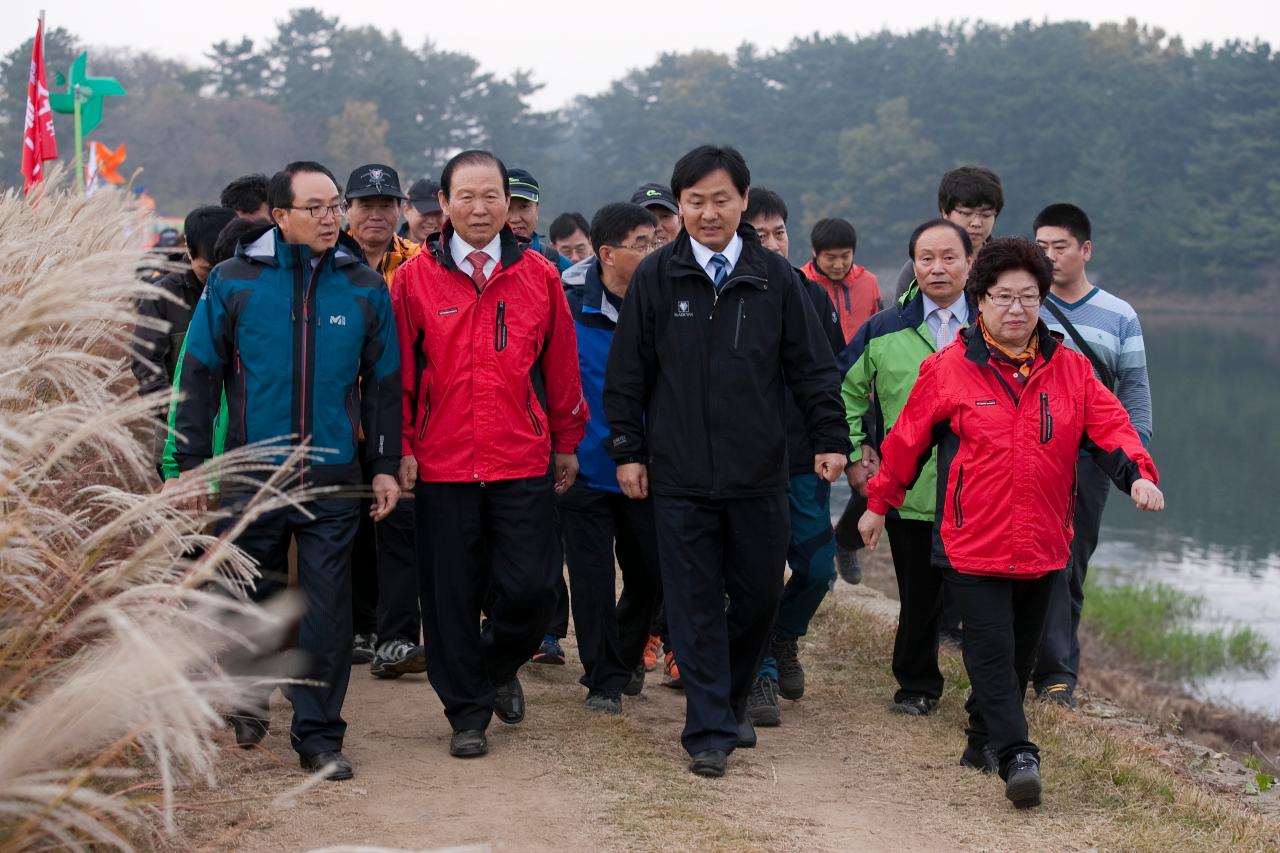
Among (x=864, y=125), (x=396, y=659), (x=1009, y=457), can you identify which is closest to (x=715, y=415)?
(x=1009, y=457)

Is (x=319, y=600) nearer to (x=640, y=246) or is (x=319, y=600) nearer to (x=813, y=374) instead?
(x=813, y=374)

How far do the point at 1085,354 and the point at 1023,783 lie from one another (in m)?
2.19

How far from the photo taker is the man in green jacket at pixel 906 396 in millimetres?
5785

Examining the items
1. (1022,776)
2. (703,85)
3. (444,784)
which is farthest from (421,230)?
(703,85)

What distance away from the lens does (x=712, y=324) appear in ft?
16.4

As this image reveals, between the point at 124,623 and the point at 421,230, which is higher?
the point at 421,230

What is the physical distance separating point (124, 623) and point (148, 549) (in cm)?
48

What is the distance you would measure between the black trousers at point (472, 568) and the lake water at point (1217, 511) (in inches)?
284

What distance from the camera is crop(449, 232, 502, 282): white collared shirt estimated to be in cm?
500

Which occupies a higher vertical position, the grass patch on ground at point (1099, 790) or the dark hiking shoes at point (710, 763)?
the dark hiking shoes at point (710, 763)

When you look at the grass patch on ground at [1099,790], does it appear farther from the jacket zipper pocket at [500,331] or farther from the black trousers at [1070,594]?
the jacket zipper pocket at [500,331]

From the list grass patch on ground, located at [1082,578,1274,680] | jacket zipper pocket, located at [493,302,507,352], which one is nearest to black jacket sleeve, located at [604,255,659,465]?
jacket zipper pocket, located at [493,302,507,352]

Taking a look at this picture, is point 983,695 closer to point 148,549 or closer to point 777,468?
point 777,468

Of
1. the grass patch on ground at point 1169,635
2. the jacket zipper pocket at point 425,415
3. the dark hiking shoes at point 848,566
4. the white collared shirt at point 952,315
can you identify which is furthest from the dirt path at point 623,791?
the grass patch on ground at point 1169,635
